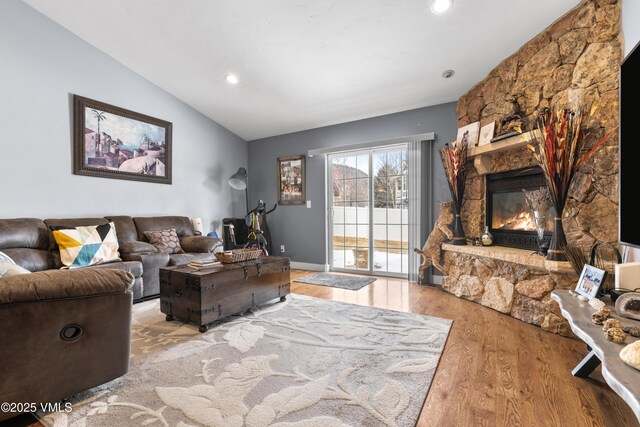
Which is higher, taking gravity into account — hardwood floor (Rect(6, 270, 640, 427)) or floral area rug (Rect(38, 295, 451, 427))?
floral area rug (Rect(38, 295, 451, 427))

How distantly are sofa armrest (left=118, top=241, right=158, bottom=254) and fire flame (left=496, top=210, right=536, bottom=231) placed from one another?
402 centimetres

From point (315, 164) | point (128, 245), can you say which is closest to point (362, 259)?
point (315, 164)

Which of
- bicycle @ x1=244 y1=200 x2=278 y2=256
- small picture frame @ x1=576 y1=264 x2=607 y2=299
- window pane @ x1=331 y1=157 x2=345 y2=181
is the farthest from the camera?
bicycle @ x1=244 y1=200 x2=278 y2=256

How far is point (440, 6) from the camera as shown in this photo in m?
2.43

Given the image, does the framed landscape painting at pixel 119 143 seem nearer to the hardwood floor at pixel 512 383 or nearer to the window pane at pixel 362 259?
the window pane at pixel 362 259

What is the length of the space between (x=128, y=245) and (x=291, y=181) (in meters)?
2.70

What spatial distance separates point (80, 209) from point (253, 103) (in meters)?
2.60

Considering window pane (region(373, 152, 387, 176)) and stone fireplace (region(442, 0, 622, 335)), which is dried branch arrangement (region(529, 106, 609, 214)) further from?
window pane (region(373, 152, 387, 176))

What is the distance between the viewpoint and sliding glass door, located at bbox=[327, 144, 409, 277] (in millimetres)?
4344

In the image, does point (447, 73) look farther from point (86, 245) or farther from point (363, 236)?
point (86, 245)

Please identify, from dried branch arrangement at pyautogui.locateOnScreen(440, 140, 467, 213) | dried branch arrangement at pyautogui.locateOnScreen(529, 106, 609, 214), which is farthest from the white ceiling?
dried branch arrangement at pyautogui.locateOnScreen(529, 106, 609, 214)

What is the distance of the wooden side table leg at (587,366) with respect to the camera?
1.70 m

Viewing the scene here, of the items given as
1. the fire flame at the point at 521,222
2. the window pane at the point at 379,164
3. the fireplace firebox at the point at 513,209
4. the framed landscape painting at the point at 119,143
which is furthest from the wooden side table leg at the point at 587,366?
the framed landscape painting at the point at 119,143

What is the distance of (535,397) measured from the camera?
5.05 feet
